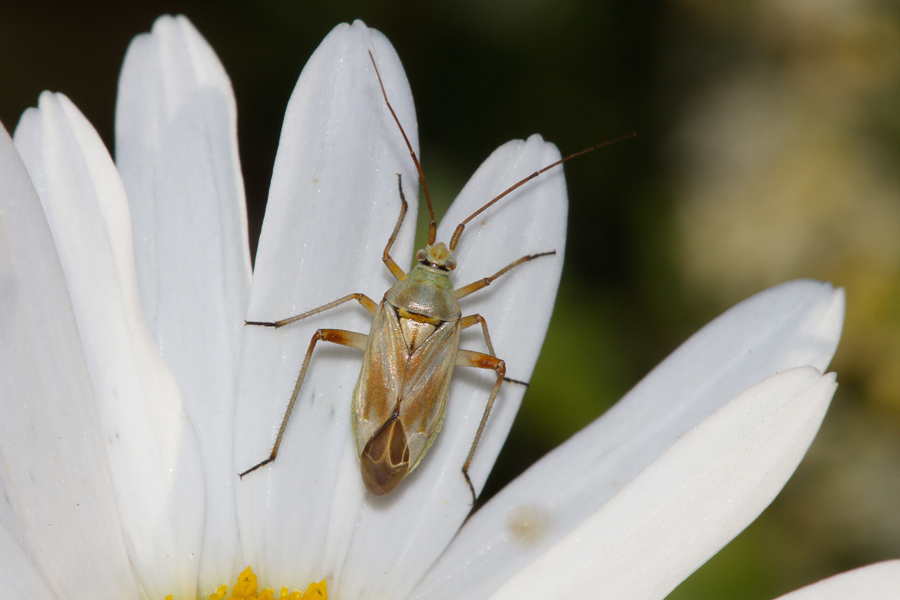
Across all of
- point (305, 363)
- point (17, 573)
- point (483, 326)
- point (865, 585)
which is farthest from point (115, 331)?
point (865, 585)

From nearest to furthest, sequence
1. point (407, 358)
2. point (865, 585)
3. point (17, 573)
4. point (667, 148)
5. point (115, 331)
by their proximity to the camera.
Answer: point (865, 585) → point (17, 573) → point (115, 331) → point (407, 358) → point (667, 148)

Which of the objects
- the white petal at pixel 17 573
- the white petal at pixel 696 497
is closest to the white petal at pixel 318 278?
the white petal at pixel 17 573

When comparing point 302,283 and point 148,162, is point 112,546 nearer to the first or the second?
point 302,283

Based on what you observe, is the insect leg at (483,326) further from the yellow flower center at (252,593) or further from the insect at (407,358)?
the yellow flower center at (252,593)

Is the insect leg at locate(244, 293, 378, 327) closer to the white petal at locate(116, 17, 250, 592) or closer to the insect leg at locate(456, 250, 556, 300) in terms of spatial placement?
the white petal at locate(116, 17, 250, 592)

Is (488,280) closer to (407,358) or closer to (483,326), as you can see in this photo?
(483,326)

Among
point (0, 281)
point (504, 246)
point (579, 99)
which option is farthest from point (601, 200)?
point (0, 281)
